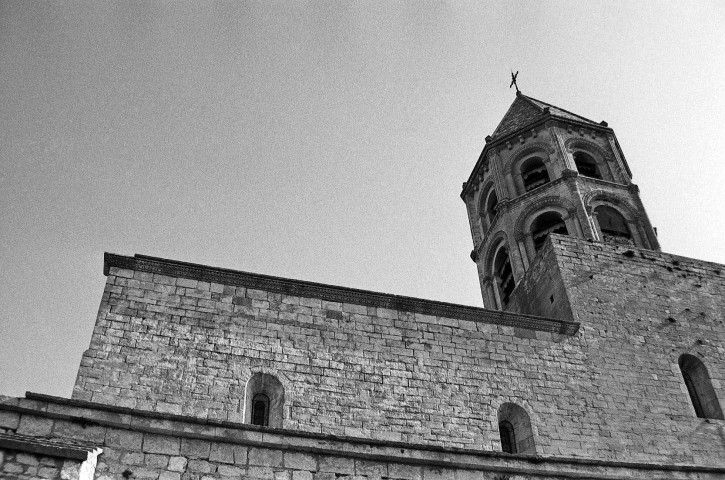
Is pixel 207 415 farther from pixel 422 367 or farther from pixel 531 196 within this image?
pixel 531 196

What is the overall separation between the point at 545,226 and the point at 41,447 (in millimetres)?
12838

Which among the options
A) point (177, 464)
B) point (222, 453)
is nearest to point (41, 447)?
point (177, 464)

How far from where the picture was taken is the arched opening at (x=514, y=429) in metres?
11.0

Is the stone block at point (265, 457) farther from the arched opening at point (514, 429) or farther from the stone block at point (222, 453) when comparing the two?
the arched opening at point (514, 429)

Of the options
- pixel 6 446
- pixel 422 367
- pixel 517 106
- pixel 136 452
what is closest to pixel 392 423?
pixel 422 367

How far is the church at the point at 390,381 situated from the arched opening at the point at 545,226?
1.94 m

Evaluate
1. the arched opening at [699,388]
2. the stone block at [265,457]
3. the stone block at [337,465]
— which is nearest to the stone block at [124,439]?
the stone block at [265,457]

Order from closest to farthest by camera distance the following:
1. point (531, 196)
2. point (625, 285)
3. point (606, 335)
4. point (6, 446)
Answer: point (6, 446) < point (606, 335) < point (625, 285) < point (531, 196)

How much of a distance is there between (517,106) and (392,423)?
12713 mm

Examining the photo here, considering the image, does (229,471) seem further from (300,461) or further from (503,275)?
(503,275)

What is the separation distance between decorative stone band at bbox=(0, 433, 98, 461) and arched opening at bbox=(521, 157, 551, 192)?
13.2 meters

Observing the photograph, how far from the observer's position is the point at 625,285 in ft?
45.2

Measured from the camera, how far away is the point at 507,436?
11328 mm

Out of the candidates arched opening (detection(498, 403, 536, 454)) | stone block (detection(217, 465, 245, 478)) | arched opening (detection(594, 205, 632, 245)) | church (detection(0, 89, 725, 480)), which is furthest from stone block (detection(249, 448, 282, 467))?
arched opening (detection(594, 205, 632, 245))
